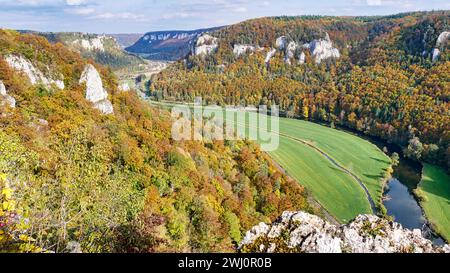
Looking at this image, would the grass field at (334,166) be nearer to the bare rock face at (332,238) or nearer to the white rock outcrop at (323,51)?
the bare rock face at (332,238)

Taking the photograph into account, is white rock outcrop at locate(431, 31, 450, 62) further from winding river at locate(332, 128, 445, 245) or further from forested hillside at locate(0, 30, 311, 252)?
forested hillside at locate(0, 30, 311, 252)

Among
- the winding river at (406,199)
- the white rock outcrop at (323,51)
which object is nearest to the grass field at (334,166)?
the winding river at (406,199)

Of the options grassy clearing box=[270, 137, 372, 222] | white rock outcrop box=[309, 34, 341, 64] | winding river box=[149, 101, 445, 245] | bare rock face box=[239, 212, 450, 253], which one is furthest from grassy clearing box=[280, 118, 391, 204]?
white rock outcrop box=[309, 34, 341, 64]

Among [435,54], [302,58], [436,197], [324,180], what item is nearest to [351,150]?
[324,180]

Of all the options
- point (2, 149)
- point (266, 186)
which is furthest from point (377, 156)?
point (2, 149)

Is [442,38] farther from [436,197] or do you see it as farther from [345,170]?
[436,197]
